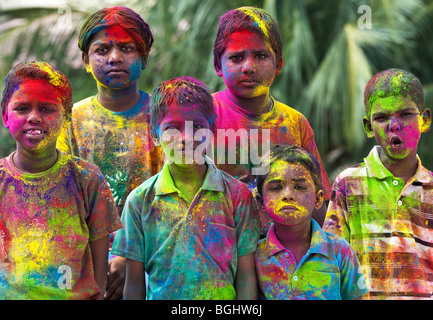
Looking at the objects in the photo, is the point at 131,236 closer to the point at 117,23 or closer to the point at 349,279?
the point at 349,279

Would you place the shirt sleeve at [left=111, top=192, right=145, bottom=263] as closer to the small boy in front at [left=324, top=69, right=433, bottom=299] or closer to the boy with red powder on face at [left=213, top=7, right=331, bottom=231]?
the boy with red powder on face at [left=213, top=7, right=331, bottom=231]

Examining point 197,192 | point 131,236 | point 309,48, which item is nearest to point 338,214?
point 197,192

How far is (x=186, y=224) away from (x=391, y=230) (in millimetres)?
1041

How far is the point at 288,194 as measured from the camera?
3080 mm

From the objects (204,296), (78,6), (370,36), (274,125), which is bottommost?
(204,296)

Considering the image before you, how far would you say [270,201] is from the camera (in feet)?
10.2

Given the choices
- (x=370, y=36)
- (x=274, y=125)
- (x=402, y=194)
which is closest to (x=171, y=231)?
(x=274, y=125)

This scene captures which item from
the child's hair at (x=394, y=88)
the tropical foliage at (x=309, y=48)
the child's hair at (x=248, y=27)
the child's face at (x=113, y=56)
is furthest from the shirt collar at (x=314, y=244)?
the tropical foliage at (x=309, y=48)

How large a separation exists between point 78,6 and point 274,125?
263 inches

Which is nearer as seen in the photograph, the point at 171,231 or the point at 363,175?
the point at 171,231

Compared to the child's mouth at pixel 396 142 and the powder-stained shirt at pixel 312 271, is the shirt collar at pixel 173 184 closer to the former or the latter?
the powder-stained shirt at pixel 312 271

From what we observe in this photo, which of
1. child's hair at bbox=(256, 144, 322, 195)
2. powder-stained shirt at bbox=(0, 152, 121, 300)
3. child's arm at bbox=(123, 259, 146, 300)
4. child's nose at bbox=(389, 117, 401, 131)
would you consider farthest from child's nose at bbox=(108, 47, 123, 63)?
child's nose at bbox=(389, 117, 401, 131)

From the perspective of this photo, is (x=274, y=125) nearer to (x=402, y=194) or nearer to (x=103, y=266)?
(x=402, y=194)

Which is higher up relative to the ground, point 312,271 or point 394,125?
point 394,125
